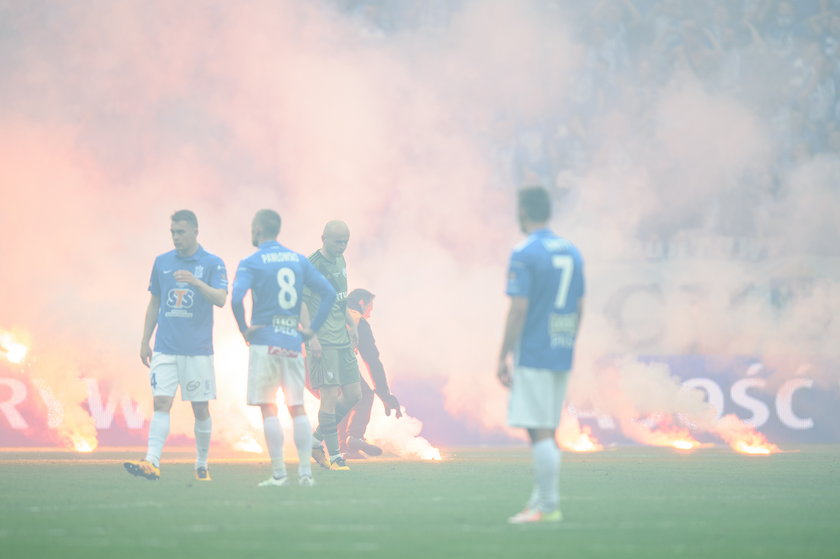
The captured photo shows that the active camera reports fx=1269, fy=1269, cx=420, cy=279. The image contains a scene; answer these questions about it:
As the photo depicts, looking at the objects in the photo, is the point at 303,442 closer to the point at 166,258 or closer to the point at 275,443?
the point at 275,443

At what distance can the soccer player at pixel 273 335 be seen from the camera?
10.7 metres

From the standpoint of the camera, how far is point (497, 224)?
28078 millimetres

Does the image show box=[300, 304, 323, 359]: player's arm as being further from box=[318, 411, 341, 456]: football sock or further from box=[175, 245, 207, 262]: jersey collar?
box=[175, 245, 207, 262]: jersey collar

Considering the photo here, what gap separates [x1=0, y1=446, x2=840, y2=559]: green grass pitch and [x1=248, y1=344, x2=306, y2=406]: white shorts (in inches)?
30.6

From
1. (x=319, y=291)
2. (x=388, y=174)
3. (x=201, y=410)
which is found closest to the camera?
(x=319, y=291)

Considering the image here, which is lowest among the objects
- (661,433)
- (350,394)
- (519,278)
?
(661,433)

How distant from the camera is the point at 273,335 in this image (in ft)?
35.3

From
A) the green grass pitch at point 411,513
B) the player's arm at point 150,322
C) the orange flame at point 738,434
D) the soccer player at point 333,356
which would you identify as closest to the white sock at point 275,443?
the green grass pitch at point 411,513

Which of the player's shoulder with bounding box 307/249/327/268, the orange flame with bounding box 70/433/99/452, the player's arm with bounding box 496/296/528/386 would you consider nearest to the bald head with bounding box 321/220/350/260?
the player's shoulder with bounding box 307/249/327/268

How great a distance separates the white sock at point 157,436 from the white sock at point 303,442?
1400 millimetres

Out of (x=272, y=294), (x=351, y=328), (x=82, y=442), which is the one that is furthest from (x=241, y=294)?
(x=82, y=442)

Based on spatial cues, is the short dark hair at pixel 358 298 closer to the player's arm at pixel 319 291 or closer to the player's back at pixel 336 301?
the player's back at pixel 336 301

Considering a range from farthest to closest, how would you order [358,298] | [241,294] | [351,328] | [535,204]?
[358,298] → [351,328] → [241,294] → [535,204]

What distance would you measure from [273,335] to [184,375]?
1376mm
